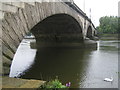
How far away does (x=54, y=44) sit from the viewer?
85.9 feet

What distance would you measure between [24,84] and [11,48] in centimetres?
207

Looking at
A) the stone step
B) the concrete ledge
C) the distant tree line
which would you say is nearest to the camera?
the concrete ledge

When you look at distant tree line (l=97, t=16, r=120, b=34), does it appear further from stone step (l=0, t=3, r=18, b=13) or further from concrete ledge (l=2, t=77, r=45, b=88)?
concrete ledge (l=2, t=77, r=45, b=88)

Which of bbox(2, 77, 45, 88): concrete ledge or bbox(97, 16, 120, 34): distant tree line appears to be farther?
bbox(97, 16, 120, 34): distant tree line

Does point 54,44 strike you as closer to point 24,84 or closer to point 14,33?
point 14,33

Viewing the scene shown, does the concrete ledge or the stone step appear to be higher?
the stone step

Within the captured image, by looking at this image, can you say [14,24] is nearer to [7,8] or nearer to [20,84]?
[7,8]

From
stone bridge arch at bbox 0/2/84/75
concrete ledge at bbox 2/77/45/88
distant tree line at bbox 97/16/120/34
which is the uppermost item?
distant tree line at bbox 97/16/120/34

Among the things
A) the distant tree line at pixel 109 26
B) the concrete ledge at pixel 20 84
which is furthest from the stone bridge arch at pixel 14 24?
the distant tree line at pixel 109 26

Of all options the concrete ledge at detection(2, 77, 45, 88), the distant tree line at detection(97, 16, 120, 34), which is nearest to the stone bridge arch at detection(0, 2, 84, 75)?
the concrete ledge at detection(2, 77, 45, 88)

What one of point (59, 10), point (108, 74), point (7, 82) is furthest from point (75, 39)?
point (7, 82)

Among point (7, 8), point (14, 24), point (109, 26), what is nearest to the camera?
point (7, 8)

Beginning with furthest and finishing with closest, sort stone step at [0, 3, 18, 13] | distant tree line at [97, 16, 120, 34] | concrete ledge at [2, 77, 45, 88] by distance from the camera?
distant tree line at [97, 16, 120, 34] → stone step at [0, 3, 18, 13] → concrete ledge at [2, 77, 45, 88]

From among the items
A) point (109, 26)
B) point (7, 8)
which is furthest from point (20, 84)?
point (109, 26)
